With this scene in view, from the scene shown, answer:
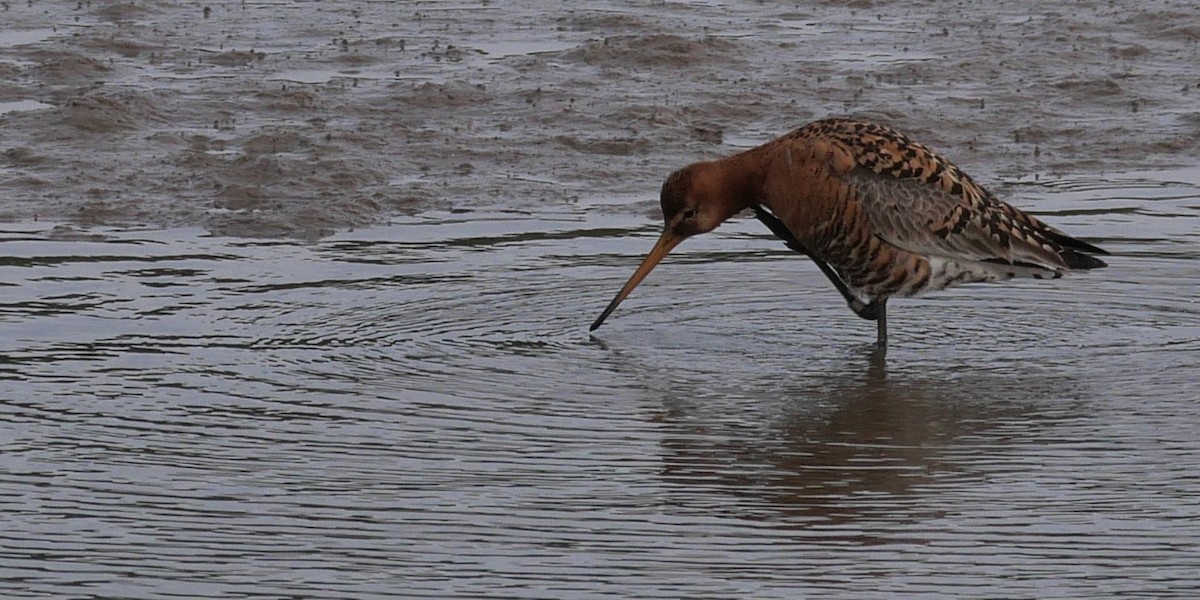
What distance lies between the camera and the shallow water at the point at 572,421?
5445 millimetres

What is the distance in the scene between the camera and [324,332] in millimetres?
7898

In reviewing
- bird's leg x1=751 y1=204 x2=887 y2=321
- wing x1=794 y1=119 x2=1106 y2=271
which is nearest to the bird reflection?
bird's leg x1=751 y1=204 x2=887 y2=321

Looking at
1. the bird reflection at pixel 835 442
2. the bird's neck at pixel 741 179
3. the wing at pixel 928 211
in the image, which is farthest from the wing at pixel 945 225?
the bird reflection at pixel 835 442

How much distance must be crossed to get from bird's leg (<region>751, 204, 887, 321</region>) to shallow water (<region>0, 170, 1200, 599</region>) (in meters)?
0.15

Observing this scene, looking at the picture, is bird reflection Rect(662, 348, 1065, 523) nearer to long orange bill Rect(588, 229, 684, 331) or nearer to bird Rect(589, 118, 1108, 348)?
bird Rect(589, 118, 1108, 348)

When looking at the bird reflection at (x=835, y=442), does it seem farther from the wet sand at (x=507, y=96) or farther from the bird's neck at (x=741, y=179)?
the wet sand at (x=507, y=96)

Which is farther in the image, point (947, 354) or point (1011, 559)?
point (947, 354)

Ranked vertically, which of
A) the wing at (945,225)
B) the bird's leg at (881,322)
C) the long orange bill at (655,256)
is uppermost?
the wing at (945,225)

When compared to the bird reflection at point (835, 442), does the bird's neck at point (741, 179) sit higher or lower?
higher

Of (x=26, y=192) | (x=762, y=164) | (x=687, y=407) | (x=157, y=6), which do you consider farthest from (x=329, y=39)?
(x=687, y=407)

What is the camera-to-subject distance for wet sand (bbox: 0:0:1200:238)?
34.2 ft

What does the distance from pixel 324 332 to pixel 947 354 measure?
2142mm

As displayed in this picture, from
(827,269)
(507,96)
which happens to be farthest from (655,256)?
(507,96)

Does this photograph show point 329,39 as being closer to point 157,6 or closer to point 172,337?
point 157,6
